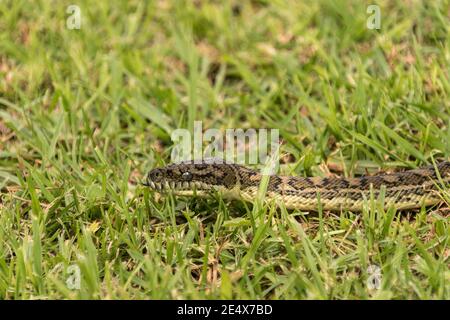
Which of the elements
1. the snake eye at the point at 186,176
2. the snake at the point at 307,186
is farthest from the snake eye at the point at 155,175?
the snake eye at the point at 186,176

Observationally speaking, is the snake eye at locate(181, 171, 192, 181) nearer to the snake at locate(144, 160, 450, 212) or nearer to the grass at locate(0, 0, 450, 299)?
the snake at locate(144, 160, 450, 212)

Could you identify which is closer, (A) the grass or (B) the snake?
(A) the grass

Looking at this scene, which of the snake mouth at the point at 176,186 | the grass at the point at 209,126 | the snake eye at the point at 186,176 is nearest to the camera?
the grass at the point at 209,126

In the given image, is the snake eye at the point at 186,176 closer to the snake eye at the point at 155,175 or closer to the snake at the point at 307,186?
the snake at the point at 307,186

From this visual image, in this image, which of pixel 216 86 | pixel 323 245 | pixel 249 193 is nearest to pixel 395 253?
pixel 323 245

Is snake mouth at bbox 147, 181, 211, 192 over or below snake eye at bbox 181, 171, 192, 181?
below

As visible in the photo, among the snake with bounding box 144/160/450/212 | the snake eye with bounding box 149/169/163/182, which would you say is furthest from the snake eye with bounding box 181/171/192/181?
the snake eye with bounding box 149/169/163/182
